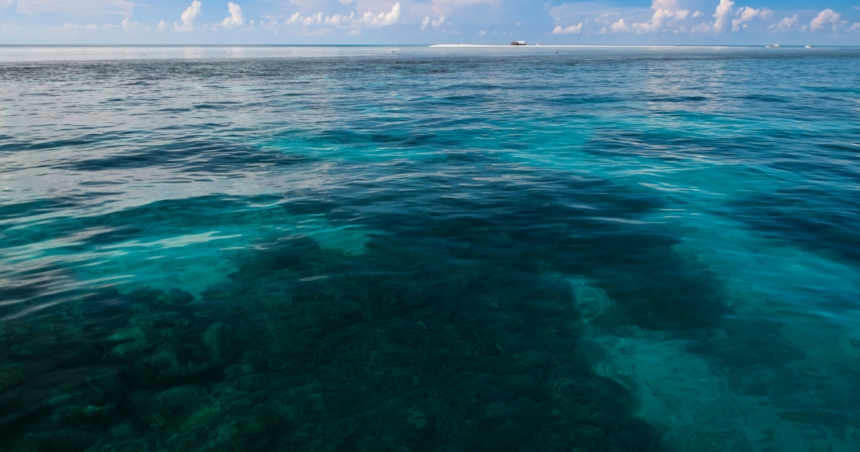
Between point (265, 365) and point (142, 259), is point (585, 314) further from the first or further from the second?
point (142, 259)

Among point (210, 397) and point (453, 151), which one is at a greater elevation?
point (453, 151)

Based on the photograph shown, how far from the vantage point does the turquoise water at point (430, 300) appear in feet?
15.7

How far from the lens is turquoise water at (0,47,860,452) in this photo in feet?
15.7

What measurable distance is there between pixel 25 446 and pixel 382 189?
349 inches

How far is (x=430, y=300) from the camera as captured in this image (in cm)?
695

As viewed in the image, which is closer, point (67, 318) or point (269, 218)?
point (67, 318)

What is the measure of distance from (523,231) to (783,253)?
15.1ft

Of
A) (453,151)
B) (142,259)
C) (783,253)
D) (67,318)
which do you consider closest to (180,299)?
(67,318)

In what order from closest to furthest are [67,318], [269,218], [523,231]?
[67,318], [523,231], [269,218]

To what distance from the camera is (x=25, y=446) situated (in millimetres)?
4434

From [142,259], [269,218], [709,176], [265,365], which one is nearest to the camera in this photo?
[265,365]

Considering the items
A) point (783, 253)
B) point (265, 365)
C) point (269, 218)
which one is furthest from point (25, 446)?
point (783, 253)

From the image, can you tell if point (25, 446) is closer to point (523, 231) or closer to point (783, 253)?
point (523, 231)

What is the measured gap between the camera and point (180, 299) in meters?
7.09
